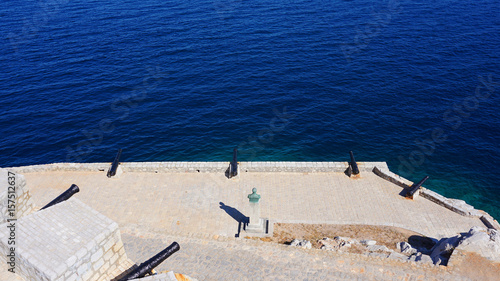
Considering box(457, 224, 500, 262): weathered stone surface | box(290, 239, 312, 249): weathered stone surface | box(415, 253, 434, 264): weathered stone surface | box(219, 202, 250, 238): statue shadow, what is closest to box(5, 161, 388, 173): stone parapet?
box(219, 202, 250, 238): statue shadow

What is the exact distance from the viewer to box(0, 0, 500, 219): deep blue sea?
3566 cm

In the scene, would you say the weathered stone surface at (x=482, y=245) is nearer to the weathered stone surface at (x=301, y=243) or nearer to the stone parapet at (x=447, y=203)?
the stone parapet at (x=447, y=203)

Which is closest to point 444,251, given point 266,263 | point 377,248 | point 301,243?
point 377,248

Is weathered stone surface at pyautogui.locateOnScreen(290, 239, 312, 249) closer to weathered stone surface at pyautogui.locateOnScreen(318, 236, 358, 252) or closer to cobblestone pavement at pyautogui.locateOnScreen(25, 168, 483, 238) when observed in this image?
weathered stone surface at pyautogui.locateOnScreen(318, 236, 358, 252)

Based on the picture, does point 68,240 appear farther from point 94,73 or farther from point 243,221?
point 94,73

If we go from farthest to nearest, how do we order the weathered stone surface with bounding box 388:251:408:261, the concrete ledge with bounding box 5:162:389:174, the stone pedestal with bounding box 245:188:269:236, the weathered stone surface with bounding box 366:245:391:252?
the concrete ledge with bounding box 5:162:389:174 → the stone pedestal with bounding box 245:188:269:236 → the weathered stone surface with bounding box 366:245:391:252 → the weathered stone surface with bounding box 388:251:408:261

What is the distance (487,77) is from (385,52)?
12905mm

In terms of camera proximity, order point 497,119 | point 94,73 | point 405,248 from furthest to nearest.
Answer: point 94,73
point 497,119
point 405,248

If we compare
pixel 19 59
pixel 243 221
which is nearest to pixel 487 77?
pixel 243 221

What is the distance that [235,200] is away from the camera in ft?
78.0

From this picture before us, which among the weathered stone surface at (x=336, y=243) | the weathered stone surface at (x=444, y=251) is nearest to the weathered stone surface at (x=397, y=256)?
the weathered stone surface at (x=444, y=251)

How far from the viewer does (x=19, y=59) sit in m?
51.3

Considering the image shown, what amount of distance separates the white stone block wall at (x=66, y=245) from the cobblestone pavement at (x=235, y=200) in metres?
7.91

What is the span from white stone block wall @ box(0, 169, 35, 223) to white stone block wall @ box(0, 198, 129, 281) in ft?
8.20
